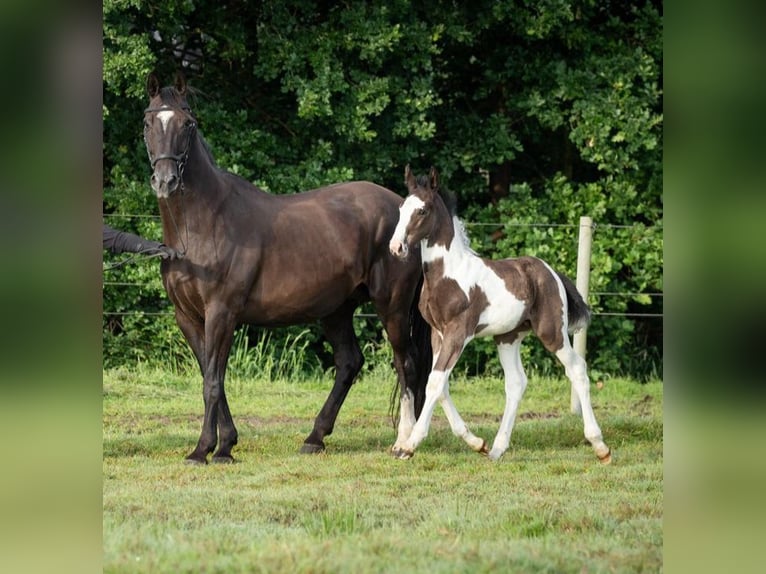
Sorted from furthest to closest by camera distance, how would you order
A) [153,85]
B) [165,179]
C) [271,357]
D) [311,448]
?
[271,357] → [311,448] → [153,85] → [165,179]

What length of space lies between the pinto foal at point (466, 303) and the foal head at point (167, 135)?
1460 mm

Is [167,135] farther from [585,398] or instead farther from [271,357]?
[271,357]

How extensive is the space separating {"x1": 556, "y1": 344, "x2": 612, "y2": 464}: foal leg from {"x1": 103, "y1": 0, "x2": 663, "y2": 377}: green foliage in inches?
188

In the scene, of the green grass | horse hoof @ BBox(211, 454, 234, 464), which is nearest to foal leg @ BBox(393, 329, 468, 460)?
the green grass

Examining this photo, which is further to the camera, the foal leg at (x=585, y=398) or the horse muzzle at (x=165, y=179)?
the foal leg at (x=585, y=398)

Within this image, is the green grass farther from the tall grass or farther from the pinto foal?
the tall grass

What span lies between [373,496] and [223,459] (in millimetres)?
1473

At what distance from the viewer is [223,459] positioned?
681 cm

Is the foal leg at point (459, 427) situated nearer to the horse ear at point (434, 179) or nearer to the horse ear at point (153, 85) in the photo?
the horse ear at point (434, 179)

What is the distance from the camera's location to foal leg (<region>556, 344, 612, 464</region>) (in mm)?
6859

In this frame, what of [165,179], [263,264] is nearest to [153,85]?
[165,179]

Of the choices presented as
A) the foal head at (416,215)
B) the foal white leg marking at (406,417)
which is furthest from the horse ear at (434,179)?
the foal white leg marking at (406,417)

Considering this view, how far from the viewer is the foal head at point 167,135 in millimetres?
6336
